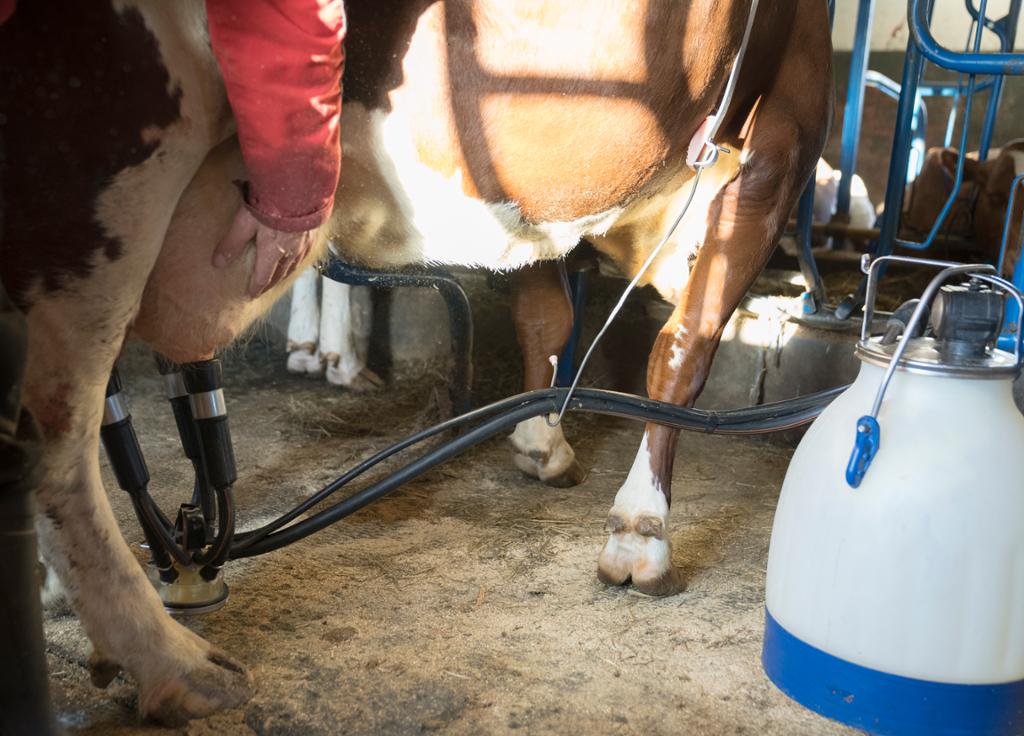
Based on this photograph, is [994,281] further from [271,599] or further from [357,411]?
[357,411]

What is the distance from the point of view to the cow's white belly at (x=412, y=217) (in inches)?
57.1

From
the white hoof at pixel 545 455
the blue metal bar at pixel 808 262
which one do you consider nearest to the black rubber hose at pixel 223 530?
the white hoof at pixel 545 455

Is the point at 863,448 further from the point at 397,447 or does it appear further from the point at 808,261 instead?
the point at 808,261

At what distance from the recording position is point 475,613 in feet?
5.68

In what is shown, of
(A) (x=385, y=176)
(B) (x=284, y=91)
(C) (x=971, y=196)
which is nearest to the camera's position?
(B) (x=284, y=91)

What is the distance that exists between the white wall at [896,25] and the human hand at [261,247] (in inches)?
291

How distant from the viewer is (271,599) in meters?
1.73

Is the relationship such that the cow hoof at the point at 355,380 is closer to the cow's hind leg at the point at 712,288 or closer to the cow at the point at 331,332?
the cow at the point at 331,332

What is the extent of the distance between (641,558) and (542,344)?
80cm

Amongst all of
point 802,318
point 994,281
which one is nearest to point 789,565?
point 994,281

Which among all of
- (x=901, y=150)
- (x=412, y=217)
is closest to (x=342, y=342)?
(x=412, y=217)

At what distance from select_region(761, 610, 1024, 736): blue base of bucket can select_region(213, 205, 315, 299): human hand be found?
2.99ft

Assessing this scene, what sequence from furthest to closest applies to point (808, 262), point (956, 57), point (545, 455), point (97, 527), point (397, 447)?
1. point (808, 262)
2. point (545, 455)
3. point (956, 57)
4. point (397, 447)
5. point (97, 527)

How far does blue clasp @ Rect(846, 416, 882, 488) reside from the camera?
119 cm
